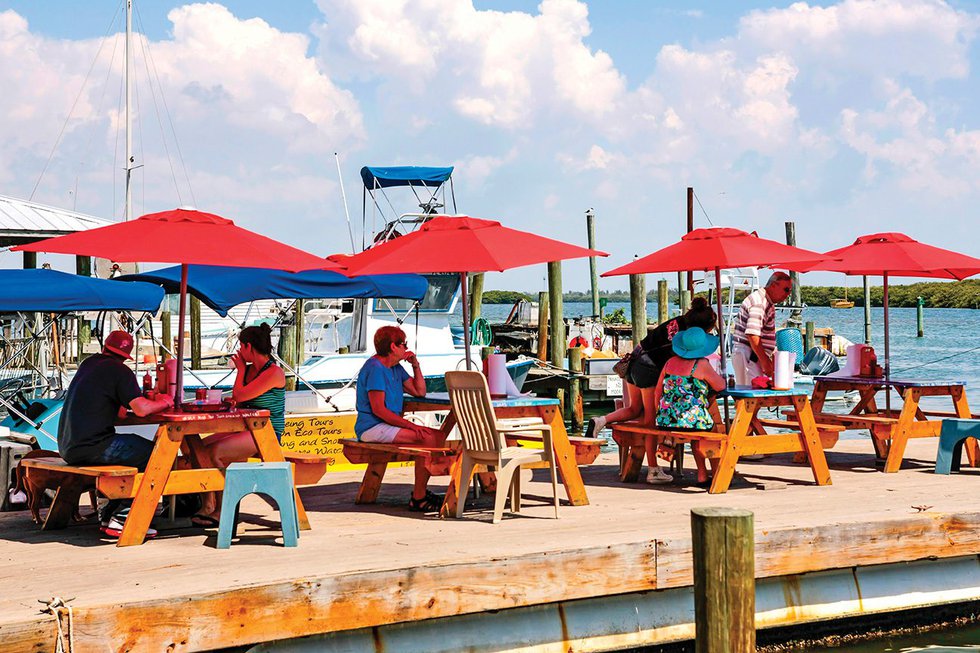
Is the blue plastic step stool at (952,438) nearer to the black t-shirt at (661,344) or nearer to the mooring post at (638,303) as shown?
the black t-shirt at (661,344)

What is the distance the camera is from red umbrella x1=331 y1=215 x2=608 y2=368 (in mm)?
7301

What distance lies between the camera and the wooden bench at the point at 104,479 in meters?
6.23

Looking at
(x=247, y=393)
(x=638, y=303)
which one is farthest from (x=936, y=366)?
(x=247, y=393)

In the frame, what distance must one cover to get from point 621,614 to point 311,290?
6.53 m

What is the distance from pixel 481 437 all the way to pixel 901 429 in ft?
13.0

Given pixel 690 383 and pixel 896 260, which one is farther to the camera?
pixel 896 260

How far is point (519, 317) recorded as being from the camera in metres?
35.6

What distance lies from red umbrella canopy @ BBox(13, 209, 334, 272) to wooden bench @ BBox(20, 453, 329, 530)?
1.17 m

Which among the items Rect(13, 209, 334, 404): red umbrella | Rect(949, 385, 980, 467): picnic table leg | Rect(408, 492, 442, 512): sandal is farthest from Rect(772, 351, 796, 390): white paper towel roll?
Rect(13, 209, 334, 404): red umbrella

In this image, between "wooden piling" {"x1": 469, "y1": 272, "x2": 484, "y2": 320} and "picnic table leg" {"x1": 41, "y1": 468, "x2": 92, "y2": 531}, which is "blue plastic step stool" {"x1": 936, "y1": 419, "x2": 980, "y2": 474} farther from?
"wooden piling" {"x1": 469, "y1": 272, "x2": 484, "y2": 320}

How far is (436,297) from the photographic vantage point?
18031 mm

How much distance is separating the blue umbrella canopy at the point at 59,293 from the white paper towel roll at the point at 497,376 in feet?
14.3

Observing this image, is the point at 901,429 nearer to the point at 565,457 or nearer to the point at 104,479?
the point at 565,457

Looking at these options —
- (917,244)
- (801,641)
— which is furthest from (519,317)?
(801,641)
